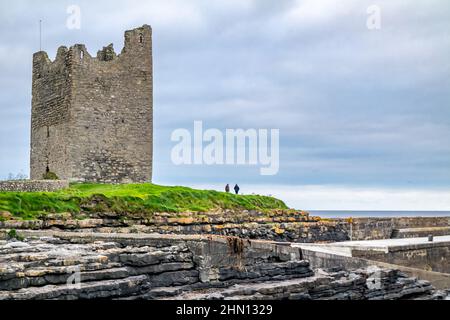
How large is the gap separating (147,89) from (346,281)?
16774mm

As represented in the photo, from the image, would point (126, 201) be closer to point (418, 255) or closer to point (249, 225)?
point (249, 225)

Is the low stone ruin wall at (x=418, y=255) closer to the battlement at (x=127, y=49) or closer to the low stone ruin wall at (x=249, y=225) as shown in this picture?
the low stone ruin wall at (x=249, y=225)

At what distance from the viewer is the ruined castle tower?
27.8 m

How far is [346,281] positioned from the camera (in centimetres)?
1577

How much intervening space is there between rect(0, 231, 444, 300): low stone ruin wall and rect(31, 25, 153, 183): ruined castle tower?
12887 millimetres

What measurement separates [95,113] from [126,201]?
304 inches

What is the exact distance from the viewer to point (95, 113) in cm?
2830

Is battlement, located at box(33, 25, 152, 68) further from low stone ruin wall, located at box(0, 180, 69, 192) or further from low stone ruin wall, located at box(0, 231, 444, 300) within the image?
low stone ruin wall, located at box(0, 231, 444, 300)

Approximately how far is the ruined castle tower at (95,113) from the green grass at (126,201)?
1771 millimetres

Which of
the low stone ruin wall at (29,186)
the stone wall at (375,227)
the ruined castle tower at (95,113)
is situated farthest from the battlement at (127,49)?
the stone wall at (375,227)

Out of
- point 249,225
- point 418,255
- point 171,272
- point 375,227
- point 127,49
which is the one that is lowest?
point 418,255

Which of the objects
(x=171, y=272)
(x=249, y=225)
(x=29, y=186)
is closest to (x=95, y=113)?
(x=29, y=186)
